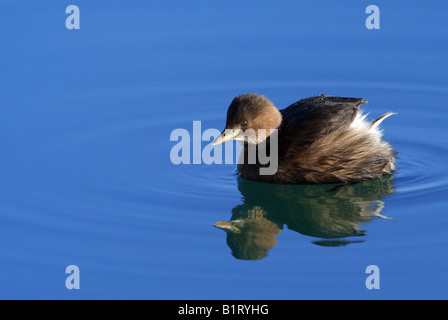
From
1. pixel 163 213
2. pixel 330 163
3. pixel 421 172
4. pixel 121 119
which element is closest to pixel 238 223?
pixel 163 213

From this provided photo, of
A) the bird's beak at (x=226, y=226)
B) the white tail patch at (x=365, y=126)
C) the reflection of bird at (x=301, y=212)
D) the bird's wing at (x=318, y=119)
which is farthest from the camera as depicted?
the white tail patch at (x=365, y=126)

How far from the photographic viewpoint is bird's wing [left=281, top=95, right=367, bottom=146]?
28.6 ft

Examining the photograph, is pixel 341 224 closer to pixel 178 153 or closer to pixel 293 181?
Result: pixel 293 181

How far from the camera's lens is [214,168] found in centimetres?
930

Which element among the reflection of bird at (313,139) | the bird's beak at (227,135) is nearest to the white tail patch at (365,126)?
the reflection of bird at (313,139)

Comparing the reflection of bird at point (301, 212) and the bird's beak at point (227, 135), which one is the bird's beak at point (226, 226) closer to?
the reflection of bird at point (301, 212)

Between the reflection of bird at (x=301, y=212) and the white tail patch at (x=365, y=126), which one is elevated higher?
the white tail patch at (x=365, y=126)

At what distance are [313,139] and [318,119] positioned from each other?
0.68ft

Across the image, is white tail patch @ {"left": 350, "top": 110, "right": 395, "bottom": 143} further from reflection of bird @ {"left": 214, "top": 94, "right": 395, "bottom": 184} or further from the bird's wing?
the bird's wing

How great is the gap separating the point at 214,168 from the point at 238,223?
134 centimetres

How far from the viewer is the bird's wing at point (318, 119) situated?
28.6 ft

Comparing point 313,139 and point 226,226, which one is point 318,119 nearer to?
point 313,139

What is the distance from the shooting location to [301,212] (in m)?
8.27

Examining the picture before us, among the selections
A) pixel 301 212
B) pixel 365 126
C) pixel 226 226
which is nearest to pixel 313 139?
pixel 365 126
